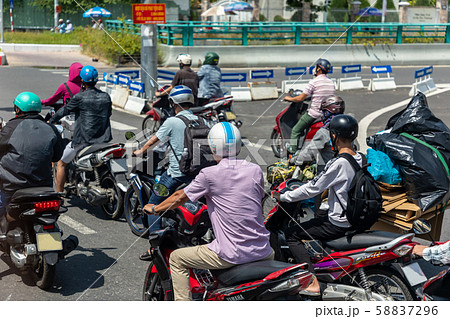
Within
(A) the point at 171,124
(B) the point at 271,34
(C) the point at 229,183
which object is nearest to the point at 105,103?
(A) the point at 171,124

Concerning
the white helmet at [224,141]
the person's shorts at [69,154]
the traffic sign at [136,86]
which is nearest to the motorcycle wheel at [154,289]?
the white helmet at [224,141]

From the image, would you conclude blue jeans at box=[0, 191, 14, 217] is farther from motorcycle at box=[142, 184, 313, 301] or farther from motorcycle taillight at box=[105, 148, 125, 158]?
motorcycle taillight at box=[105, 148, 125, 158]

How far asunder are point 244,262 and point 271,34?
2488 centimetres

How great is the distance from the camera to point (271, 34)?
28.2 metres

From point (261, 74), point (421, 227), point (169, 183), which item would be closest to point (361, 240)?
point (421, 227)

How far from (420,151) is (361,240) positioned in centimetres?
132

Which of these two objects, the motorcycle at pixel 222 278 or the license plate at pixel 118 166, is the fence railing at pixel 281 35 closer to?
the license plate at pixel 118 166

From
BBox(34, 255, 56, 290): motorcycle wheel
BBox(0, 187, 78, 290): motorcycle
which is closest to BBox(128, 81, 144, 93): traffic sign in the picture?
BBox(0, 187, 78, 290): motorcycle

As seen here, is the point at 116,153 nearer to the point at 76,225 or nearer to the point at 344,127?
the point at 76,225

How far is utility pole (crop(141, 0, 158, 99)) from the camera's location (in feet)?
51.2

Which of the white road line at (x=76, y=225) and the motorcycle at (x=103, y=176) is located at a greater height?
the motorcycle at (x=103, y=176)

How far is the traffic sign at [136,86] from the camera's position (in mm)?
15828

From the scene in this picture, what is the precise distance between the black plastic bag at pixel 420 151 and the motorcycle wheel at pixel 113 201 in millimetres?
3157

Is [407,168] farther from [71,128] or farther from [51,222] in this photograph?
[71,128]
